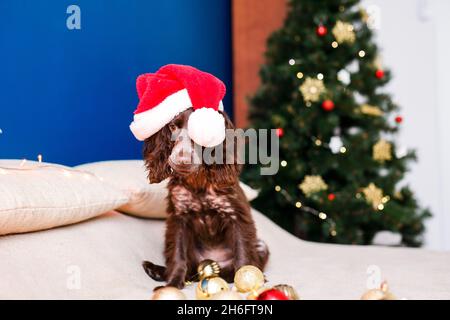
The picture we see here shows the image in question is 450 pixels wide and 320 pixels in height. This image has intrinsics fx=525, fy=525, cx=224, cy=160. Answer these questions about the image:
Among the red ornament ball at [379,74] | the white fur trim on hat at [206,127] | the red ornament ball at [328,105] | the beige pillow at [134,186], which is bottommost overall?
the beige pillow at [134,186]

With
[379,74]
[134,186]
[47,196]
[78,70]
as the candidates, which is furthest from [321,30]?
[47,196]

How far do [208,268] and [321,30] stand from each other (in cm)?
190

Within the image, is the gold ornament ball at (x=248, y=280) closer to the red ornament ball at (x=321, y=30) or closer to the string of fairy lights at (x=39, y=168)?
the string of fairy lights at (x=39, y=168)

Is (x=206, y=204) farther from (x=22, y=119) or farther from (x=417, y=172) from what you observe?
(x=417, y=172)

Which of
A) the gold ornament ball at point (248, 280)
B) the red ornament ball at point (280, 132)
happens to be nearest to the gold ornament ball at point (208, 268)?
the gold ornament ball at point (248, 280)

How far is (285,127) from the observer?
3008mm

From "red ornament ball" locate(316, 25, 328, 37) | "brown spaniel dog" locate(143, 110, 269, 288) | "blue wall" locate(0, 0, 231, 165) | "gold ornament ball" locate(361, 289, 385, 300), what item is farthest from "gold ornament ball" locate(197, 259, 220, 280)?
"red ornament ball" locate(316, 25, 328, 37)

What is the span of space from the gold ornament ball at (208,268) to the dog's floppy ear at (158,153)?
299 mm

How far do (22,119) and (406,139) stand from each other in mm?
3234

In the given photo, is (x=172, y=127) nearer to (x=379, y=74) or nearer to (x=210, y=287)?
(x=210, y=287)

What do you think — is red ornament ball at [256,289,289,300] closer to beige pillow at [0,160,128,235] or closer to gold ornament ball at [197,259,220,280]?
gold ornament ball at [197,259,220,280]

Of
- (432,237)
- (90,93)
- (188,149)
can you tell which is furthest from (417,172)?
(188,149)

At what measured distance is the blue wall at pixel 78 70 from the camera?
1.87 m

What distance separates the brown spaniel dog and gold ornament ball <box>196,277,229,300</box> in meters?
0.34
